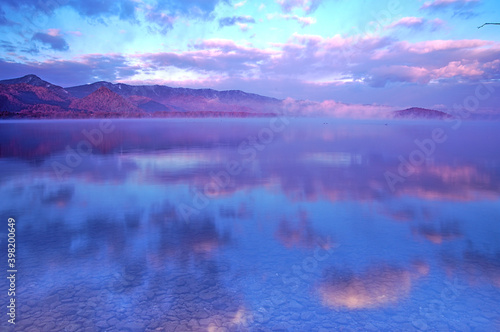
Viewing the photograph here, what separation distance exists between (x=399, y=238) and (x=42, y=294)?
27.1 ft

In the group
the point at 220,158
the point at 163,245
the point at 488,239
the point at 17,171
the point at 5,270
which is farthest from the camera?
the point at 220,158

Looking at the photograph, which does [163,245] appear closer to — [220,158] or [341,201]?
[341,201]

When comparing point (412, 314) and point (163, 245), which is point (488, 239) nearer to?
point (412, 314)

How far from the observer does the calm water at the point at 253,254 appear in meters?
5.84

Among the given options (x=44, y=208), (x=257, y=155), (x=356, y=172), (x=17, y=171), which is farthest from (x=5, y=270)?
(x=257, y=155)

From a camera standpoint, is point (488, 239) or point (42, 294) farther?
point (488, 239)

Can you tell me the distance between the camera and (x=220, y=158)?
82.2 ft

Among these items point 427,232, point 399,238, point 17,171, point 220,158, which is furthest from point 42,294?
point 220,158

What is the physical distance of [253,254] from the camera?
Result: 8.34m

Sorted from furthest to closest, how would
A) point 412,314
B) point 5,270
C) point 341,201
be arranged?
point 341,201 → point 5,270 → point 412,314

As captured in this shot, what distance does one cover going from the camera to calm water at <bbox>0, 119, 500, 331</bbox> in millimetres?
5840

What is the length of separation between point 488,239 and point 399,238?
2.30m

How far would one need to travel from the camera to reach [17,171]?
63.7 feet

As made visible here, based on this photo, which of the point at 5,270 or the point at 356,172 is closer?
the point at 5,270
